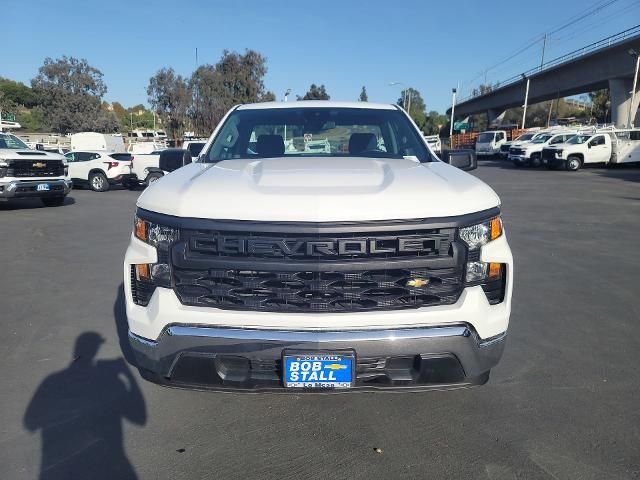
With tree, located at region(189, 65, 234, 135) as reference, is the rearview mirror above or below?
below

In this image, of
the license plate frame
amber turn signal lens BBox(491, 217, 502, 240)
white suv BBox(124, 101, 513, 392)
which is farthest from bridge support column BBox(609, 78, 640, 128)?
the license plate frame

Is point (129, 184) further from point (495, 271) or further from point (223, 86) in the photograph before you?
point (223, 86)

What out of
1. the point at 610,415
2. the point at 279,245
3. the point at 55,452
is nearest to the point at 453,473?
the point at 610,415

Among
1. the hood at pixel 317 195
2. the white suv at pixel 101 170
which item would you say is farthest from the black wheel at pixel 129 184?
the hood at pixel 317 195

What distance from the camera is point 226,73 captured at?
161 ft

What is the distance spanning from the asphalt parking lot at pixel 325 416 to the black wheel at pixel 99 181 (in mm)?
14052

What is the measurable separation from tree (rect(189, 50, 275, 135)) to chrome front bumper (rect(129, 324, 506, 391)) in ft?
153

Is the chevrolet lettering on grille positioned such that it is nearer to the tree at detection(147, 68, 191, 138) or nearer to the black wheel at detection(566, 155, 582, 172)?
the black wheel at detection(566, 155, 582, 172)

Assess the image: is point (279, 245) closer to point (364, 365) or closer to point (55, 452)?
point (364, 365)

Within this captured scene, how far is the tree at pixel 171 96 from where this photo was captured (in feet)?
153

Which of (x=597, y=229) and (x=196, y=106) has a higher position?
(x=196, y=106)

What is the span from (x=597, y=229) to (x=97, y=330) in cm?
881

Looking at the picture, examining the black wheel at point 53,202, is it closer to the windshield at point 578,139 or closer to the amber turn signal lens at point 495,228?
the amber turn signal lens at point 495,228

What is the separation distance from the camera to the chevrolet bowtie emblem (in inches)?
91.2
